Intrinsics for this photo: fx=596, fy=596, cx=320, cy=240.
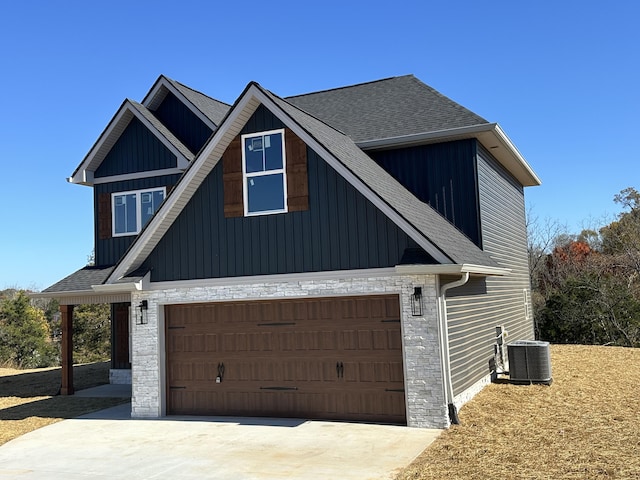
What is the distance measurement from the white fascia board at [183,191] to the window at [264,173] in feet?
1.49

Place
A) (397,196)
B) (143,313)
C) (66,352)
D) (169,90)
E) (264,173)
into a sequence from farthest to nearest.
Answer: (169,90), (66,352), (143,313), (264,173), (397,196)

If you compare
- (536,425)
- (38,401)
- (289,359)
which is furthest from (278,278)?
(38,401)

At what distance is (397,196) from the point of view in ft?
36.9

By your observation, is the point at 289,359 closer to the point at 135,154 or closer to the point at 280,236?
the point at 280,236

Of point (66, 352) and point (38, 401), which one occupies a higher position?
point (66, 352)

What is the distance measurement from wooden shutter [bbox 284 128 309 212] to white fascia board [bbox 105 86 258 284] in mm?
1116

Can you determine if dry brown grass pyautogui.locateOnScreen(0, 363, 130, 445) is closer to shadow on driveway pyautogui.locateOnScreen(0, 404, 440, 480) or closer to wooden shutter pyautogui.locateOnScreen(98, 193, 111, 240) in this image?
shadow on driveway pyautogui.locateOnScreen(0, 404, 440, 480)

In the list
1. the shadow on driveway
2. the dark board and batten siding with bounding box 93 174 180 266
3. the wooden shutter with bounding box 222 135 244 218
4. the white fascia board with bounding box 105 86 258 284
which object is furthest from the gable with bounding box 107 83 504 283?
the dark board and batten siding with bounding box 93 174 180 266

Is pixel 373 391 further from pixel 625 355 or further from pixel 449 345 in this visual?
pixel 625 355

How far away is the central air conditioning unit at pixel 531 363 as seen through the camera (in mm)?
13047

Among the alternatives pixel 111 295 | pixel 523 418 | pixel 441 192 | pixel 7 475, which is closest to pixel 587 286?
pixel 441 192

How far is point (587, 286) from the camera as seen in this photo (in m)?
22.4

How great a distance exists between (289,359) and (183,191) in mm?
3842

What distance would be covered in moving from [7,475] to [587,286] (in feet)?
66.5
